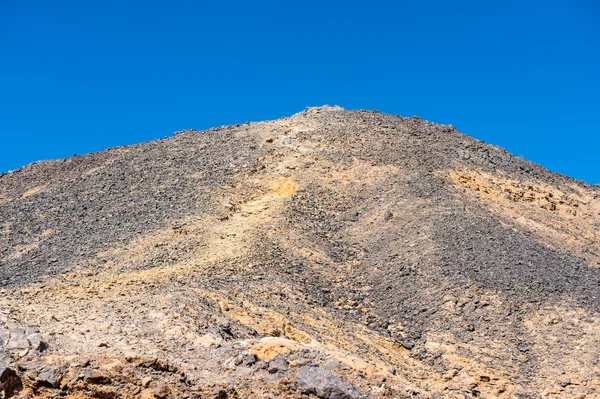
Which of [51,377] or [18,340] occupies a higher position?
[18,340]

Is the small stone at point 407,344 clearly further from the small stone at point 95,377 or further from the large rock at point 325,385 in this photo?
the small stone at point 95,377

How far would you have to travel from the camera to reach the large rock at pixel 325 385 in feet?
31.2

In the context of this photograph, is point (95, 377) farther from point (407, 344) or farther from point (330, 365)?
point (407, 344)

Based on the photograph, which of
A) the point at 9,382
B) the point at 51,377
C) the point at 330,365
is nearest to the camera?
the point at 9,382

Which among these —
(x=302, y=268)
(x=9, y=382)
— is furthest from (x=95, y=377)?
(x=302, y=268)

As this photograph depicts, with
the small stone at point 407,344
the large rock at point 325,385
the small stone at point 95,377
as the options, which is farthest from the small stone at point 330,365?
the small stone at point 407,344

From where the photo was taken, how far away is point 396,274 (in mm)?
17688

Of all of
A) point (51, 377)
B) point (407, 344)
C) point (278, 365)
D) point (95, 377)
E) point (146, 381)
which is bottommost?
point (51, 377)

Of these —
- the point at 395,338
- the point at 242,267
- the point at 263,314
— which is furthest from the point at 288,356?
the point at 242,267

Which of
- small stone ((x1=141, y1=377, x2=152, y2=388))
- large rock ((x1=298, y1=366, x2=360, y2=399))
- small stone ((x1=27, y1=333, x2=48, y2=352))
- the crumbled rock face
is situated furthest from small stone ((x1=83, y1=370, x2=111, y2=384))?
large rock ((x1=298, y1=366, x2=360, y2=399))

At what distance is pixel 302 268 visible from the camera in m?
17.6

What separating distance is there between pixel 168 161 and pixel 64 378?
16117 millimetres

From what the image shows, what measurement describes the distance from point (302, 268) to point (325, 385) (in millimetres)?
8123

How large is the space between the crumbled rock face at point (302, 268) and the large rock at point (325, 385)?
0.03m
